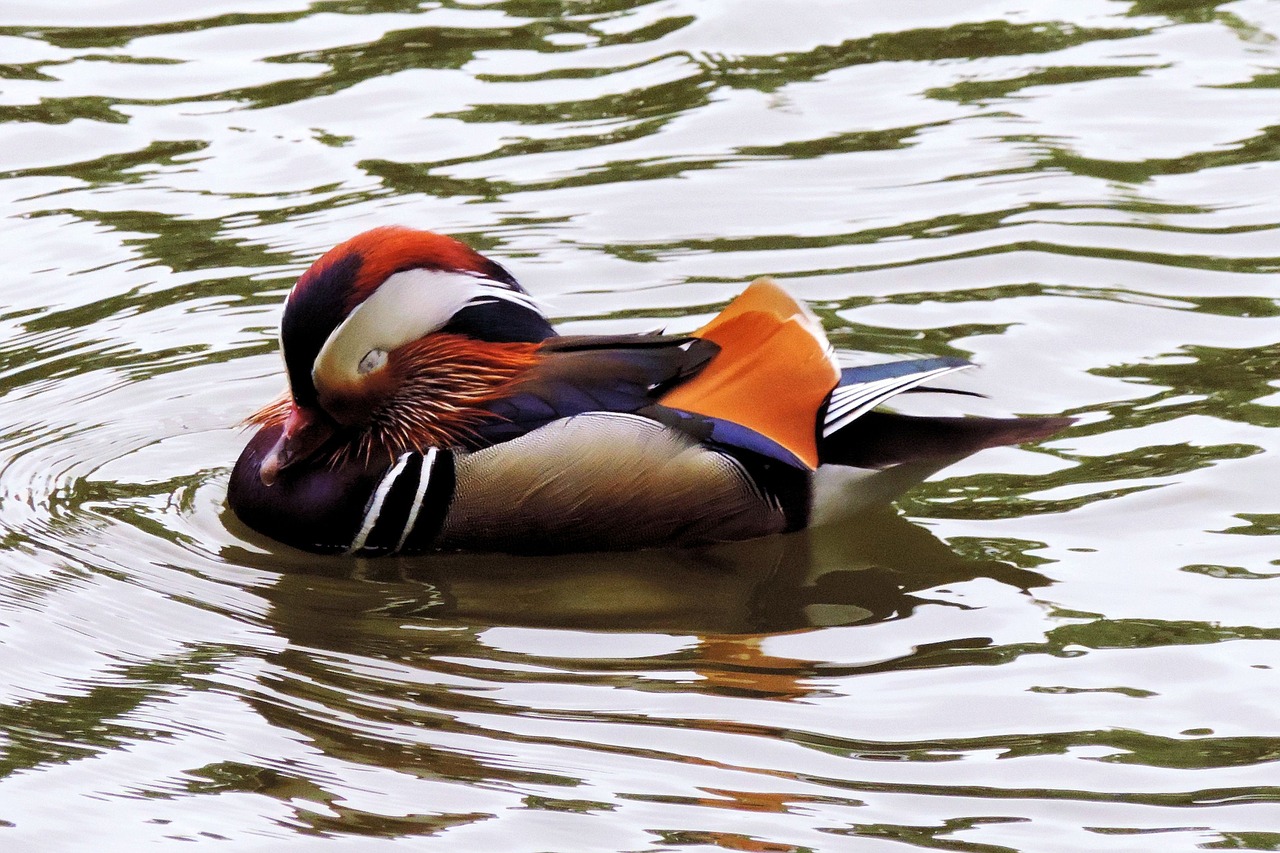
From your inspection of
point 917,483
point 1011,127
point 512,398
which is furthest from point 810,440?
point 1011,127

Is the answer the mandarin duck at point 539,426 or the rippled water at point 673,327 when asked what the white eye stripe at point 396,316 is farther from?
the rippled water at point 673,327

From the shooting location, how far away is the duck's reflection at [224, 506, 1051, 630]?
217 inches

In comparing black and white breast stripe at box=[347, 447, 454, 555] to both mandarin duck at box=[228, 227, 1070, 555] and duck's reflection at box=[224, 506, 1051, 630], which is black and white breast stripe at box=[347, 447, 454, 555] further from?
duck's reflection at box=[224, 506, 1051, 630]

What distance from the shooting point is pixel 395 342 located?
594cm

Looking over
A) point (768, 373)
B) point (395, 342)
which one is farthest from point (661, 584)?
point (395, 342)

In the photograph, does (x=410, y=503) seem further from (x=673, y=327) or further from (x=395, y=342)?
(x=673, y=327)

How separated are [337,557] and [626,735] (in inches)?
60.5

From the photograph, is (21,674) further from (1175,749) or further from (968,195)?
(968,195)

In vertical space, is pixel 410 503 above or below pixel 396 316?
below

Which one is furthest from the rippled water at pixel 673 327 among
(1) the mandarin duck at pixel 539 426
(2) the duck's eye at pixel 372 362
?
(2) the duck's eye at pixel 372 362

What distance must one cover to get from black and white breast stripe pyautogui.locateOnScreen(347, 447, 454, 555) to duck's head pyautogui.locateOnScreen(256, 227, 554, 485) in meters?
0.08

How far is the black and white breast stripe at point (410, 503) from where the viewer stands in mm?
5750

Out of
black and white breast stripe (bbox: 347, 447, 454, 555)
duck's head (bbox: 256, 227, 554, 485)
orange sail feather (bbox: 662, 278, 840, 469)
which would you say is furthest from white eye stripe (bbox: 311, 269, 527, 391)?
orange sail feather (bbox: 662, 278, 840, 469)

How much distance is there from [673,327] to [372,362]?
1.56m
